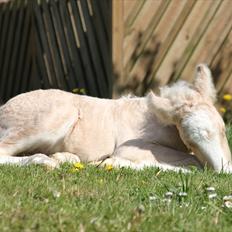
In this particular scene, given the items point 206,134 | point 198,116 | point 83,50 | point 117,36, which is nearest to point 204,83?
point 198,116

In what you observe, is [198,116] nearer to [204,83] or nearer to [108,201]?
[204,83]

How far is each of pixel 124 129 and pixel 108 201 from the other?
253 centimetres

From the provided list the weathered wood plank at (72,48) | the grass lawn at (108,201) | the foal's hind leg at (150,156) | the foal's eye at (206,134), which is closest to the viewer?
the grass lawn at (108,201)

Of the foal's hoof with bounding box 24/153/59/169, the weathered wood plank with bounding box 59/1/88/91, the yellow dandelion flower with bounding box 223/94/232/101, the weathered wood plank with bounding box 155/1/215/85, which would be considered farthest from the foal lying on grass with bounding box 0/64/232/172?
the weathered wood plank with bounding box 59/1/88/91

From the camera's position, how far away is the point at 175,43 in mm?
9297

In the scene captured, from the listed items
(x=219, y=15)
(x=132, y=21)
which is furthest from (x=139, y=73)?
(x=219, y=15)

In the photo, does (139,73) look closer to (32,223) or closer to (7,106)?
(7,106)

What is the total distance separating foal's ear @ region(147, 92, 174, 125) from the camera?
21.0 ft

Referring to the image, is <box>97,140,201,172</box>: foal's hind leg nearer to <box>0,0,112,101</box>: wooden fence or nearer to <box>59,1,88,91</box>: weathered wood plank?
<box>0,0,112,101</box>: wooden fence

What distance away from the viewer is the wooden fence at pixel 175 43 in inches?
364

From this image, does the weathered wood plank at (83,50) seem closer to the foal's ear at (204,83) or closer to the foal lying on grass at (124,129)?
the foal lying on grass at (124,129)

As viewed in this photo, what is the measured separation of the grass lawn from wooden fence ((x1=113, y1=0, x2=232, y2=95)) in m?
3.71

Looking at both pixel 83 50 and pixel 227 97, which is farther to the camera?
pixel 83 50

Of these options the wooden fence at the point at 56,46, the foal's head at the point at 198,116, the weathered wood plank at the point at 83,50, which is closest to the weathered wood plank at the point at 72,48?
the wooden fence at the point at 56,46
